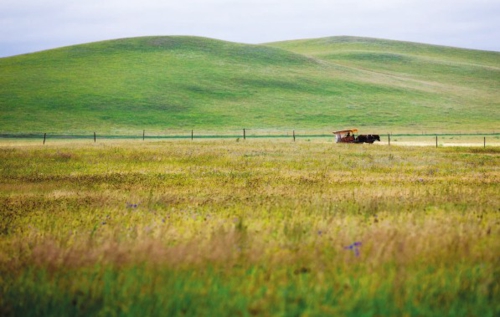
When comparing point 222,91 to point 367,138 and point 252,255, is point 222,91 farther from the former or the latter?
point 252,255

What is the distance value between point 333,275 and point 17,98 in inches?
3539

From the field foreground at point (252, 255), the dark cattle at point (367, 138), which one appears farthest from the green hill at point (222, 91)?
the field foreground at point (252, 255)

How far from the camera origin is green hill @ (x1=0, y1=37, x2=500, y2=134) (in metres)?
79.1

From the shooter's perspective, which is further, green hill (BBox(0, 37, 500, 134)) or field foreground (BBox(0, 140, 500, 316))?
green hill (BBox(0, 37, 500, 134))

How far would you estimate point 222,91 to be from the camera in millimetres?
94938

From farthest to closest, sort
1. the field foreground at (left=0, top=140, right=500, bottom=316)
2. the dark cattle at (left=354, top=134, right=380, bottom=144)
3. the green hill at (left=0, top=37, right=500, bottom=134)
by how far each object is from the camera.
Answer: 1. the green hill at (left=0, top=37, right=500, bottom=134)
2. the dark cattle at (left=354, top=134, right=380, bottom=144)
3. the field foreground at (left=0, top=140, right=500, bottom=316)

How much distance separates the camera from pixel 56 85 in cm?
9388

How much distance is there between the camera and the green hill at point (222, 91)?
79.1 metres

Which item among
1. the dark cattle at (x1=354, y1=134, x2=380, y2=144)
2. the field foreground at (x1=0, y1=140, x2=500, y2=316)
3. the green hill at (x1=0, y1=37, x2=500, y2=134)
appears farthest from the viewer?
the green hill at (x1=0, y1=37, x2=500, y2=134)

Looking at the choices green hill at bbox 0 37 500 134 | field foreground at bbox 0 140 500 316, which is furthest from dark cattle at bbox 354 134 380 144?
field foreground at bbox 0 140 500 316

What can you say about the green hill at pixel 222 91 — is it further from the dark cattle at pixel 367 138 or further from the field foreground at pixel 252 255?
the field foreground at pixel 252 255

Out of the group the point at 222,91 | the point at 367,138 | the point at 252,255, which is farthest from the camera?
the point at 222,91

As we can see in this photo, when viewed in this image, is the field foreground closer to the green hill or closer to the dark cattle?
the dark cattle

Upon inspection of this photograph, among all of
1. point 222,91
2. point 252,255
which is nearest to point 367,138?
point 252,255
